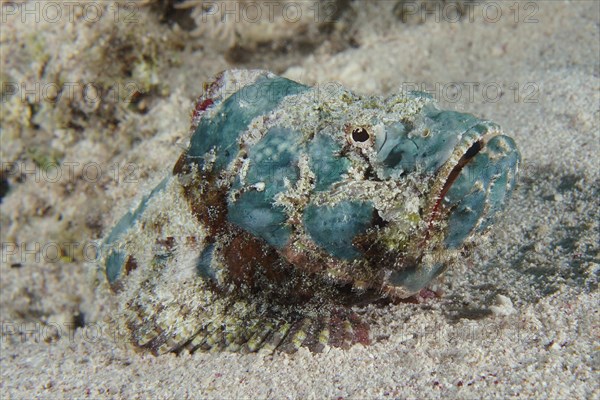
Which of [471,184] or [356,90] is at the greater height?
[471,184]

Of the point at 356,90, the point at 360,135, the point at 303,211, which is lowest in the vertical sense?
→ the point at 356,90

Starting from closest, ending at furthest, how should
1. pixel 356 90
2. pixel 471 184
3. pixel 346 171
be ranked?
pixel 471 184, pixel 346 171, pixel 356 90

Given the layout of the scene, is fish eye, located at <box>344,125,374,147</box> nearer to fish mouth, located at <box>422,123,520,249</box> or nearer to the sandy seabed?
fish mouth, located at <box>422,123,520,249</box>

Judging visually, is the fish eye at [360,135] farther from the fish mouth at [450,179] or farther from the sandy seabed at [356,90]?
the sandy seabed at [356,90]

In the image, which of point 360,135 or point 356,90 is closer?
point 360,135

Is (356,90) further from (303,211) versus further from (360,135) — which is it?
(303,211)

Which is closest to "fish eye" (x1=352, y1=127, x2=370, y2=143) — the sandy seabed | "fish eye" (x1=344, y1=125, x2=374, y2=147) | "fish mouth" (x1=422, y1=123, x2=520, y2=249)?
"fish eye" (x1=344, y1=125, x2=374, y2=147)

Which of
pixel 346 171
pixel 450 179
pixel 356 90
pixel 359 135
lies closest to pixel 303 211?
pixel 346 171
